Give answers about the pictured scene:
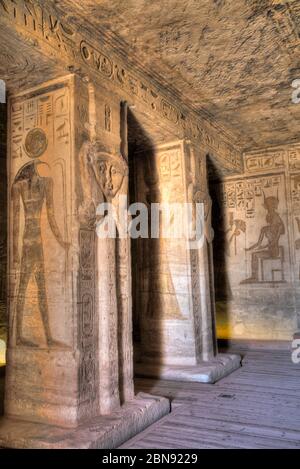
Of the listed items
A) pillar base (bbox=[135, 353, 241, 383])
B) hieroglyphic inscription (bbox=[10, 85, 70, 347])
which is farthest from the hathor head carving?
pillar base (bbox=[135, 353, 241, 383])

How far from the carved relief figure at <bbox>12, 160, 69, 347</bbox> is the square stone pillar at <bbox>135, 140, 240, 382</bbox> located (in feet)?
8.42

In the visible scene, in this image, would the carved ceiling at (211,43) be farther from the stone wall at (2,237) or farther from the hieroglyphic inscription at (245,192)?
the stone wall at (2,237)

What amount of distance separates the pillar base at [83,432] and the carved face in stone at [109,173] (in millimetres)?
2007

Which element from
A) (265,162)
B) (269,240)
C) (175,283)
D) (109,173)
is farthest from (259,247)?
(109,173)

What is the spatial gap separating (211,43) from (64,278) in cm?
299

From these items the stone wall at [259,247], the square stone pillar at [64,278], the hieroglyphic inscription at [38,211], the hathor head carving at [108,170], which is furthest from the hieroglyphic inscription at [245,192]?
the hieroglyphic inscription at [38,211]

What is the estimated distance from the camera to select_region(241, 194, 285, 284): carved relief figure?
8.20 meters

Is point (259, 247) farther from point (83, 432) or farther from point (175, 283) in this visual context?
point (83, 432)

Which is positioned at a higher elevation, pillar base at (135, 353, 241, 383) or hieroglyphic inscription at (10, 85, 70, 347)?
hieroglyphic inscription at (10, 85, 70, 347)

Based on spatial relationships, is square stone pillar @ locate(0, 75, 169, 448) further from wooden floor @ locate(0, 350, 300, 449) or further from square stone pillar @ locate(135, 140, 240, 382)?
square stone pillar @ locate(135, 140, 240, 382)

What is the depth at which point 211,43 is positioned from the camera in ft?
15.1

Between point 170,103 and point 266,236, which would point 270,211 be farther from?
point 170,103

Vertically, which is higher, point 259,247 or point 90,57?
point 90,57
